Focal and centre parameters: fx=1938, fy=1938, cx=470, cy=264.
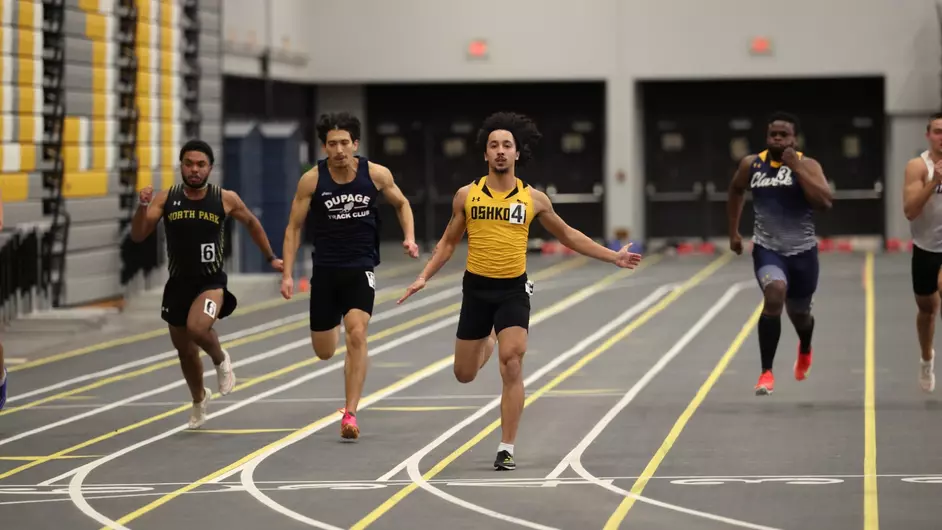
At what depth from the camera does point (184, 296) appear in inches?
526

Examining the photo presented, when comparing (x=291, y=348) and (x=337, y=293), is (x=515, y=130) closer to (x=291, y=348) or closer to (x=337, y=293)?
(x=337, y=293)

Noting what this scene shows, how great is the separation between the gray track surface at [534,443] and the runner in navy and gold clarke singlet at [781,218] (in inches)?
30.9

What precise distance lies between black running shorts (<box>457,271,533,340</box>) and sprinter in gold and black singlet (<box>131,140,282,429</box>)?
216 centimetres

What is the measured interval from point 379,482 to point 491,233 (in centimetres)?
170

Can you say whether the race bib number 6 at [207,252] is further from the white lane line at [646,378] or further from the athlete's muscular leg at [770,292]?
the athlete's muscular leg at [770,292]

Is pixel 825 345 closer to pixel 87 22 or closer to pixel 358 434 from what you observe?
pixel 358 434

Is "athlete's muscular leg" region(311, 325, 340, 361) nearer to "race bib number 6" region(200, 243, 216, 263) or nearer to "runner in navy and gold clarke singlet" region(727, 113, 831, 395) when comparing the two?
"race bib number 6" region(200, 243, 216, 263)

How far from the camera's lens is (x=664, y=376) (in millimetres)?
16531

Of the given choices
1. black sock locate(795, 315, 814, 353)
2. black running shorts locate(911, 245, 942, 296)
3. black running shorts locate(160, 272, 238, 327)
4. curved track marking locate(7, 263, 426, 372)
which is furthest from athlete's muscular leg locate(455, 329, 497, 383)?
curved track marking locate(7, 263, 426, 372)

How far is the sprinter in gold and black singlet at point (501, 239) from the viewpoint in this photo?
1145cm

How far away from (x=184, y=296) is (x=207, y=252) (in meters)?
0.34

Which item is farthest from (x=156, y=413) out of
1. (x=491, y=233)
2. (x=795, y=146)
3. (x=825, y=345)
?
(x=825, y=345)

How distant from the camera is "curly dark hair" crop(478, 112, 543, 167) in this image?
37.8 ft

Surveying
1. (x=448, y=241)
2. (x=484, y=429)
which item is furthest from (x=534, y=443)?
(x=448, y=241)
